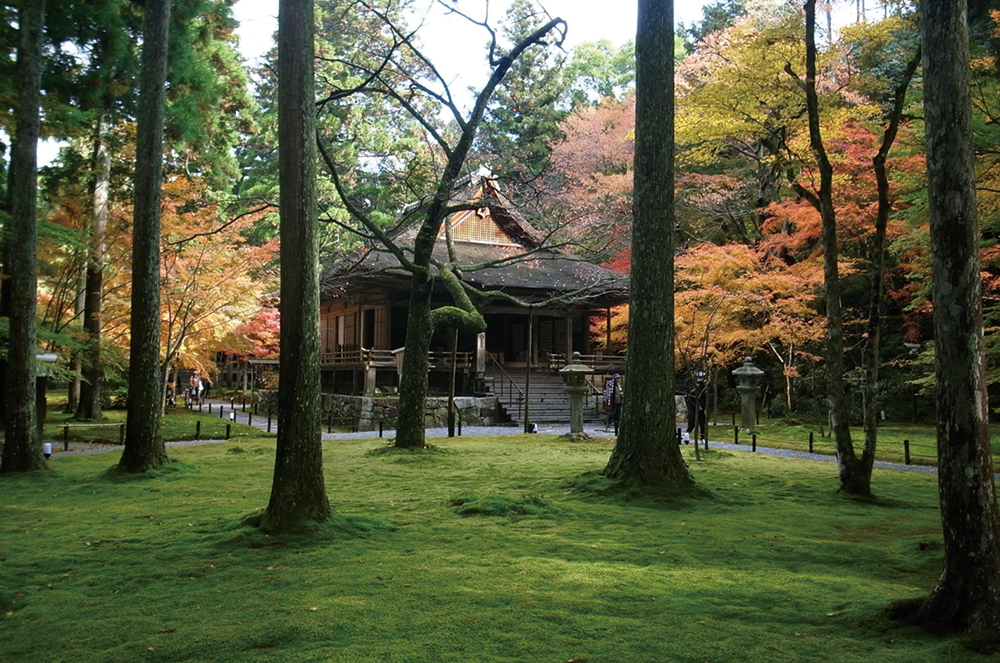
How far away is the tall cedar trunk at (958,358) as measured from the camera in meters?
3.62

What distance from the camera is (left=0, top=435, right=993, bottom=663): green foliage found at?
3.63 m

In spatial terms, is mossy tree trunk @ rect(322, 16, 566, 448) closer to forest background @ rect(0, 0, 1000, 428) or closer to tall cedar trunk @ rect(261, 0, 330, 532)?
forest background @ rect(0, 0, 1000, 428)

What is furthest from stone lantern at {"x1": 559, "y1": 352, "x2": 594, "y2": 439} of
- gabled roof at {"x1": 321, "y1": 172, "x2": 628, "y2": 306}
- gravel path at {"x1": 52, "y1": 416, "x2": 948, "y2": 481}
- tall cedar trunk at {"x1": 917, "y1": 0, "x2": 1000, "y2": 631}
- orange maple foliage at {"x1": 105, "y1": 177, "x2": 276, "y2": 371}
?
tall cedar trunk at {"x1": 917, "y1": 0, "x2": 1000, "y2": 631}

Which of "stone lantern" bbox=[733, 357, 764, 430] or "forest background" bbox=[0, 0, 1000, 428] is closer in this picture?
"forest background" bbox=[0, 0, 1000, 428]

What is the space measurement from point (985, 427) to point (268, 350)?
31536mm

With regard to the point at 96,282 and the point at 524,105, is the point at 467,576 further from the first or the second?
the point at 524,105

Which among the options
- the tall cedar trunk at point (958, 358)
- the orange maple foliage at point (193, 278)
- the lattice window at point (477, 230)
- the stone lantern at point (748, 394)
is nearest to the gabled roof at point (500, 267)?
the lattice window at point (477, 230)

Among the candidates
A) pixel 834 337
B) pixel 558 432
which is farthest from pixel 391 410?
pixel 834 337

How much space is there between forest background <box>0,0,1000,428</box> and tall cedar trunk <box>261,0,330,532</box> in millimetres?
3191

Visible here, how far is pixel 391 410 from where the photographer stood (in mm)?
21219

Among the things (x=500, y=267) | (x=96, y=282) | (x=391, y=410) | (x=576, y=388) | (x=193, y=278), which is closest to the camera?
(x=576, y=388)

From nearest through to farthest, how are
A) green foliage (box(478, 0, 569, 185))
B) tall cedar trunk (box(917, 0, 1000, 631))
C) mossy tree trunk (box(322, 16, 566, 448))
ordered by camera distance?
tall cedar trunk (box(917, 0, 1000, 631)) < mossy tree trunk (box(322, 16, 566, 448)) < green foliage (box(478, 0, 569, 185))

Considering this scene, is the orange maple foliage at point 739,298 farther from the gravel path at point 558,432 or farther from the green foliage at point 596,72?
the green foliage at point 596,72

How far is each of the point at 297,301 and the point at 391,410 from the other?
15428 mm
